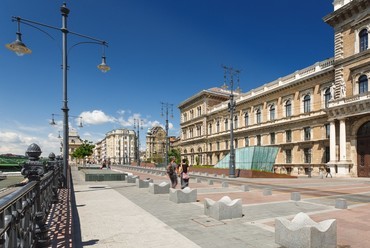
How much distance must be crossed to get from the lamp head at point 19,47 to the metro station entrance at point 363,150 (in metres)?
31.6

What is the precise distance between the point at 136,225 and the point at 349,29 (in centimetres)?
3321

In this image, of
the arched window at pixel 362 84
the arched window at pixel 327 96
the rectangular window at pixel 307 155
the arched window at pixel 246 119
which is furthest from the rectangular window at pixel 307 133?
the arched window at pixel 246 119

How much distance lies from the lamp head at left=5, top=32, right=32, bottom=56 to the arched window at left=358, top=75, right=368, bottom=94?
3159cm

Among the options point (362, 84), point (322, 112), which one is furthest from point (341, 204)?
point (322, 112)

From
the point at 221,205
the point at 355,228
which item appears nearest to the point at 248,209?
the point at 221,205

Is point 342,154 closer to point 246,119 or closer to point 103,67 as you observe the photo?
point 246,119

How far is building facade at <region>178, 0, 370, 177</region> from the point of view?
2759 cm

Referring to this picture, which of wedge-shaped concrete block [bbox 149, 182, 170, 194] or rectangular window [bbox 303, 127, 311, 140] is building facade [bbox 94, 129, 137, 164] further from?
wedge-shaped concrete block [bbox 149, 182, 170, 194]

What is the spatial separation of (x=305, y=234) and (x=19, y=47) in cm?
1186

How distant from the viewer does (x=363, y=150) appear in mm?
27438

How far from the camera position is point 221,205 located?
7891mm

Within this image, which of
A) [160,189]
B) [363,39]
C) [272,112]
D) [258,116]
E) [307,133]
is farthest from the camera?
[258,116]

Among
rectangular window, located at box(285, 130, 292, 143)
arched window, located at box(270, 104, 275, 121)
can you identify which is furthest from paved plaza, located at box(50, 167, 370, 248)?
arched window, located at box(270, 104, 275, 121)

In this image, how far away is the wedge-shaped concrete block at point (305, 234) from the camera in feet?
17.0
